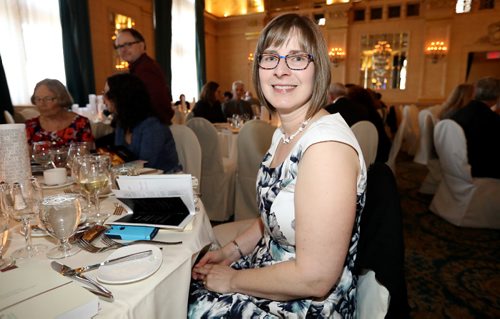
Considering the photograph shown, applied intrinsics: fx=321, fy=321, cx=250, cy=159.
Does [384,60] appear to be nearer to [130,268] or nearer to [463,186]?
[463,186]

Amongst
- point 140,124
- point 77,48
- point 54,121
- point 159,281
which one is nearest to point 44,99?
point 54,121

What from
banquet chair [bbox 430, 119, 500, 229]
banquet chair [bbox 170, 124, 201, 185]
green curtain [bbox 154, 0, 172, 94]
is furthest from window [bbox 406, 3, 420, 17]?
banquet chair [bbox 170, 124, 201, 185]

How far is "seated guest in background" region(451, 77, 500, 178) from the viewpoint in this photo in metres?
3.05

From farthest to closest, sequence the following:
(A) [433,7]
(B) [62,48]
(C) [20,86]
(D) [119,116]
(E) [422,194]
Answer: (A) [433,7] < (B) [62,48] < (C) [20,86] < (E) [422,194] < (D) [119,116]

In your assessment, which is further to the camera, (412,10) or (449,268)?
(412,10)

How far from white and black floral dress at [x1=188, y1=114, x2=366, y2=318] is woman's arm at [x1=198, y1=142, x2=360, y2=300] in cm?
6

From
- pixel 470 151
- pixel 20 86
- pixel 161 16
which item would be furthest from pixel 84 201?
pixel 161 16

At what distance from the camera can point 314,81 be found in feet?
3.57

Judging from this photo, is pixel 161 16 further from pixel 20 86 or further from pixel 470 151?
pixel 470 151

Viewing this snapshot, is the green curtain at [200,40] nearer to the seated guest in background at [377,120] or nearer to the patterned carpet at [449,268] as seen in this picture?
the seated guest in background at [377,120]

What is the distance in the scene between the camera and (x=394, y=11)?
10391mm

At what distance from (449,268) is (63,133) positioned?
3.27 meters

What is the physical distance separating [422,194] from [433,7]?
8.04 metres

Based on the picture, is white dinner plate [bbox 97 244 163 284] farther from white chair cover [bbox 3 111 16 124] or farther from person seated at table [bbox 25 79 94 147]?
white chair cover [bbox 3 111 16 124]
